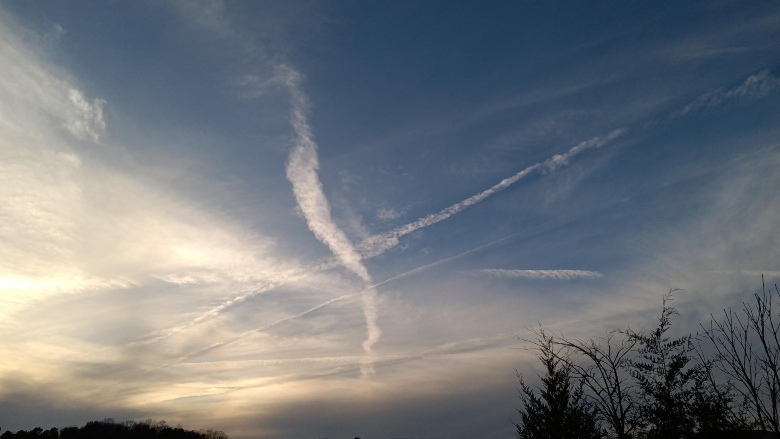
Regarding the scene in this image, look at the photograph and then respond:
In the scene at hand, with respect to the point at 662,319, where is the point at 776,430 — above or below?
below

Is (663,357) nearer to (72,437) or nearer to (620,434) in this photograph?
(620,434)

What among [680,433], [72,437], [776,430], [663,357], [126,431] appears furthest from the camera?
[126,431]

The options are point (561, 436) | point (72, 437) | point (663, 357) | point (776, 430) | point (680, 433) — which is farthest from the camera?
point (72, 437)

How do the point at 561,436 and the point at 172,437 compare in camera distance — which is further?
the point at 172,437

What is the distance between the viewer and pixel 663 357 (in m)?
17.1

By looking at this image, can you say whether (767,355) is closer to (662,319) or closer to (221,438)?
(662,319)

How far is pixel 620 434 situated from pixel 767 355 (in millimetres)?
7890

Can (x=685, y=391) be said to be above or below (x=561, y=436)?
above

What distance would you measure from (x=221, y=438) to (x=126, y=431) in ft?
143

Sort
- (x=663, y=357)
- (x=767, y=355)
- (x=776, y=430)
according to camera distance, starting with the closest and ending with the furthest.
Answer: (x=776, y=430) → (x=767, y=355) → (x=663, y=357)

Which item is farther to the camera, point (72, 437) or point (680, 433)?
point (72, 437)

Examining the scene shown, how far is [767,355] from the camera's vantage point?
32.2 ft

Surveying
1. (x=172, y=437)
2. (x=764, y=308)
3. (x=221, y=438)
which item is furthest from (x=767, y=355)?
(x=221, y=438)

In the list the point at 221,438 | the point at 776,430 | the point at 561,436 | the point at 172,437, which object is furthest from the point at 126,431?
the point at 776,430
